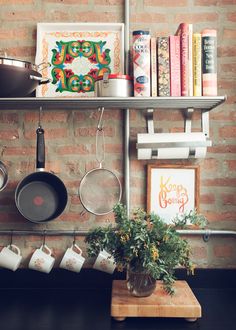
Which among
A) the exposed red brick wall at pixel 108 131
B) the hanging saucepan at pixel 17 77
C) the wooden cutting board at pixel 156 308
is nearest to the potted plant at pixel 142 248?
the wooden cutting board at pixel 156 308

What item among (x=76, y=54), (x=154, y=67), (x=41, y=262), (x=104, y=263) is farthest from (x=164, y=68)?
(x=41, y=262)

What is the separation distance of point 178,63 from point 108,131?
0.43 metres

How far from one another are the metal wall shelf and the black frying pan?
0.13 meters

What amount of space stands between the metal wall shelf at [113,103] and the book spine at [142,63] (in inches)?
2.0

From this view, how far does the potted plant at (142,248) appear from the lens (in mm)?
1622

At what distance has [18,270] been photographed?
198 centimetres

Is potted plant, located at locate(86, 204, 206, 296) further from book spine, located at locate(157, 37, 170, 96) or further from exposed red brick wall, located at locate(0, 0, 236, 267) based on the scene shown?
book spine, located at locate(157, 37, 170, 96)

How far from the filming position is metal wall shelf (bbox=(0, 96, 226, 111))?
1754mm

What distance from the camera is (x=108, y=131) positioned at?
2016mm

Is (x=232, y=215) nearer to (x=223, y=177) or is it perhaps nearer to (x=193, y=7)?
(x=223, y=177)

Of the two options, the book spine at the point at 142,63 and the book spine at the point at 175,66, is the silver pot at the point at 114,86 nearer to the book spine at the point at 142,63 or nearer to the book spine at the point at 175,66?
the book spine at the point at 142,63

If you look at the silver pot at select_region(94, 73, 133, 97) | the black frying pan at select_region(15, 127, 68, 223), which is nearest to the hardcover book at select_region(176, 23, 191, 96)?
the silver pot at select_region(94, 73, 133, 97)

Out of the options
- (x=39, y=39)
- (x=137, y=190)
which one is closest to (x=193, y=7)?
(x=39, y=39)

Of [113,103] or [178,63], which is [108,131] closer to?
[113,103]
